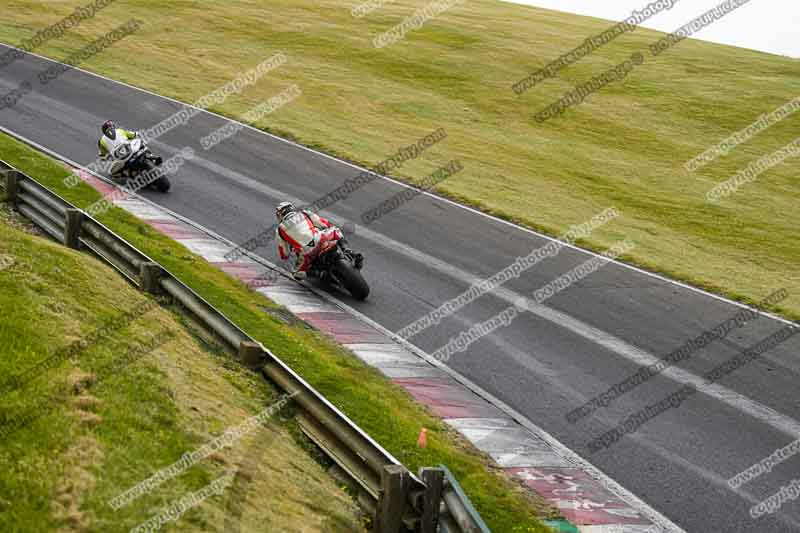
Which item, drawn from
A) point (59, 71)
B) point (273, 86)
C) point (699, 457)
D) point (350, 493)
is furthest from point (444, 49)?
point (350, 493)

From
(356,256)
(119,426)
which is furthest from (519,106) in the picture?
(119,426)

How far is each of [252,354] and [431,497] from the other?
3.78m

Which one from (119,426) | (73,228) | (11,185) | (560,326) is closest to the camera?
(119,426)

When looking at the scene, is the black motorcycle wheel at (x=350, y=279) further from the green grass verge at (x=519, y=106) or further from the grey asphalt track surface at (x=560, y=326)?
the green grass verge at (x=519, y=106)

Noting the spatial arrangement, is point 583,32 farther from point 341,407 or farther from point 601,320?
point 341,407

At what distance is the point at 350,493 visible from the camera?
27.7 feet

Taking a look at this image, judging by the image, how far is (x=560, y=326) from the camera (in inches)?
634

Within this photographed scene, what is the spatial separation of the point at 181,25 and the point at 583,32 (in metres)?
25.9

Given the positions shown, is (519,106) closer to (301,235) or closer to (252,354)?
(301,235)

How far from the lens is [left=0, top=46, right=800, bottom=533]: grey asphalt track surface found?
37.6 ft

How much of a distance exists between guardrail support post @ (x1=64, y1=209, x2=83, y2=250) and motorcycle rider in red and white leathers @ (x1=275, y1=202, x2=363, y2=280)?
13.4ft

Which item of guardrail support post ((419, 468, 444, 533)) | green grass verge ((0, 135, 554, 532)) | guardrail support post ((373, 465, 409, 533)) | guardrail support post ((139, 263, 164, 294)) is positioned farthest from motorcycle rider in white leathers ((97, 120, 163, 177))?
guardrail support post ((419, 468, 444, 533))

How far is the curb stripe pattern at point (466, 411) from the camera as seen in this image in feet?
33.7

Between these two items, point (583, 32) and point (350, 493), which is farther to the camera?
point (583, 32)
